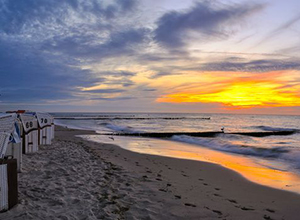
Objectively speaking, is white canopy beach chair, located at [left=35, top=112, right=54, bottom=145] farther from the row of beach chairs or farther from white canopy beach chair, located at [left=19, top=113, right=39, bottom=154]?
white canopy beach chair, located at [left=19, top=113, right=39, bottom=154]

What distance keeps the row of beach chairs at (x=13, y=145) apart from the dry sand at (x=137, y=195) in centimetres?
31

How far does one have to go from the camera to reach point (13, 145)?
699 centimetres

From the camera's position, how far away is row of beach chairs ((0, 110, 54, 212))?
175 inches

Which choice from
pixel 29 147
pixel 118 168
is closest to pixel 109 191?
pixel 118 168

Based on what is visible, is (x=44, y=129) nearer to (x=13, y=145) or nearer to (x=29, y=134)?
(x=29, y=134)

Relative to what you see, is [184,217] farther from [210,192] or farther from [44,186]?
[44,186]

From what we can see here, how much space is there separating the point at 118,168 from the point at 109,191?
9.14 feet

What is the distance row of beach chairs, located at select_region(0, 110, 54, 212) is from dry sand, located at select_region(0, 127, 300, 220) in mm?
310

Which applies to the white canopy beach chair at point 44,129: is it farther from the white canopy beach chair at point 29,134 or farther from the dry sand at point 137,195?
the dry sand at point 137,195

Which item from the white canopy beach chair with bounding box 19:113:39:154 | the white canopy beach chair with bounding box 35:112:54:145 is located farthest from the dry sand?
the white canopy beach chair with bounding box 35:112:54:145

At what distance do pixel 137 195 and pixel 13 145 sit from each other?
13.3 feet

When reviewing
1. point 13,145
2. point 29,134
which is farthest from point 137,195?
point 29,134

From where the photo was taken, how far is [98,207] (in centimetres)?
499

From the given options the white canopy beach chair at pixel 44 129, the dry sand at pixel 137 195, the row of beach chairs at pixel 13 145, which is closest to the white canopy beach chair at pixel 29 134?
the row of beach chairs at pixel 13 145
